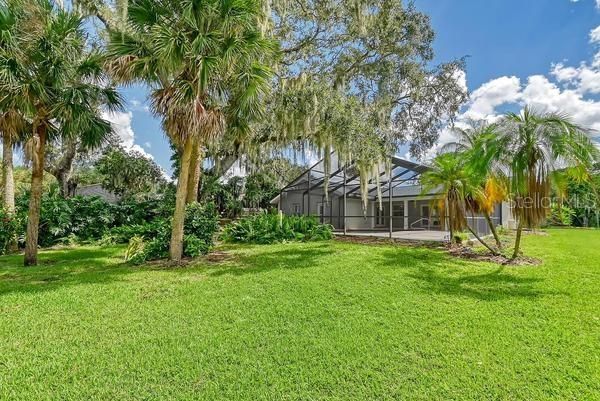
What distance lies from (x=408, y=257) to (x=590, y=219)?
2754 centimetres

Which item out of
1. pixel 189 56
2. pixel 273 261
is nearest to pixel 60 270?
pixel 273 261

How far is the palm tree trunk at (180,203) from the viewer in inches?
284

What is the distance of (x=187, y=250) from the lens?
26.9 ft

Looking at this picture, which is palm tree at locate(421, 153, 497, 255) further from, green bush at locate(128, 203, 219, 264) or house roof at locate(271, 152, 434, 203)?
green bush at locate(128, 203, 219, 264)

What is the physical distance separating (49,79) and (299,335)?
7.04m

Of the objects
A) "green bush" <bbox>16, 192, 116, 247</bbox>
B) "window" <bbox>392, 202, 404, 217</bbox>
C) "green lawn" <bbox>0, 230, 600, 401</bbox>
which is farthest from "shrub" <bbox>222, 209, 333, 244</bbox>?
"window" <bbox>392, 202, 404, 217</bbox>

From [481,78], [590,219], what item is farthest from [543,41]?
[590,219]

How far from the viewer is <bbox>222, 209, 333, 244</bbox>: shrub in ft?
38.4

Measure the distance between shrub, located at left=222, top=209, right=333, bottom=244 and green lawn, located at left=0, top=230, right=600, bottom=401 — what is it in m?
5.11

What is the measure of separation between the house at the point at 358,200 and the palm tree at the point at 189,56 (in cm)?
598

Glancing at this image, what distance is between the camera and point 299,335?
11.5 feet

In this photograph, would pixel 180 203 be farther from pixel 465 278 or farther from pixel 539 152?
pixel 539 152

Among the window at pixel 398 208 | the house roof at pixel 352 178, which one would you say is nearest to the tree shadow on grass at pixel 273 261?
the house roof at pixel 352 178

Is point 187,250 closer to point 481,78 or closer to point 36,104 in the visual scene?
point 36,104
